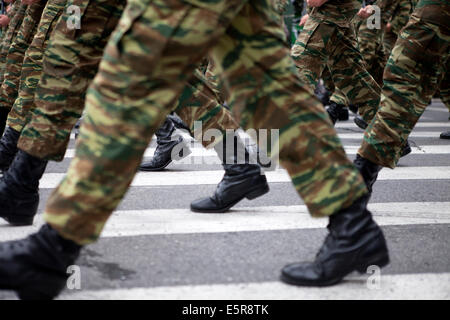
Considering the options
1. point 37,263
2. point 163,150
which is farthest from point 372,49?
point 37,263

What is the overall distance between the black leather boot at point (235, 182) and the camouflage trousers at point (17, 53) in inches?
69.2

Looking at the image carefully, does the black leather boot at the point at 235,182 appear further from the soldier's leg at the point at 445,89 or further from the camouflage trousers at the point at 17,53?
the soldier's leg at the point at 445,89

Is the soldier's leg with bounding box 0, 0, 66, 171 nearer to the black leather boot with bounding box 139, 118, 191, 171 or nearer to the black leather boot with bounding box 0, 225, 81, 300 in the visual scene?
the black leather boot with bounding box 139, 118, 191, 171

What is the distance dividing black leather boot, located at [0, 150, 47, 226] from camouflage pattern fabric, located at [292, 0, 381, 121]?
2085 millimetres

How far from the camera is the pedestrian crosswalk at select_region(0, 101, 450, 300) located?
1825 mm

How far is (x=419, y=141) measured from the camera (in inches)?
219

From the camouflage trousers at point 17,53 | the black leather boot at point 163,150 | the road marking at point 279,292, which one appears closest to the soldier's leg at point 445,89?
the black leather boot at point 163,150

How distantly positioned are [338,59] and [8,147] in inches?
84.4

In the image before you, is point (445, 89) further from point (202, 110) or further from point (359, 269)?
point (359, 269)

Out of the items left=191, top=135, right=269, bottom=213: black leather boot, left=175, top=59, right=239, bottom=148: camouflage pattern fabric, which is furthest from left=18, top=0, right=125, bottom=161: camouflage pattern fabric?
left=191, top=135, right=269, bottom=213: black leather boot

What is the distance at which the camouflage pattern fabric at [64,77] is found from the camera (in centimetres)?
226

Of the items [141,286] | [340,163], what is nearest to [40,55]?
[141,286]

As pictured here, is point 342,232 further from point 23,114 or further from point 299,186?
point 23,114
